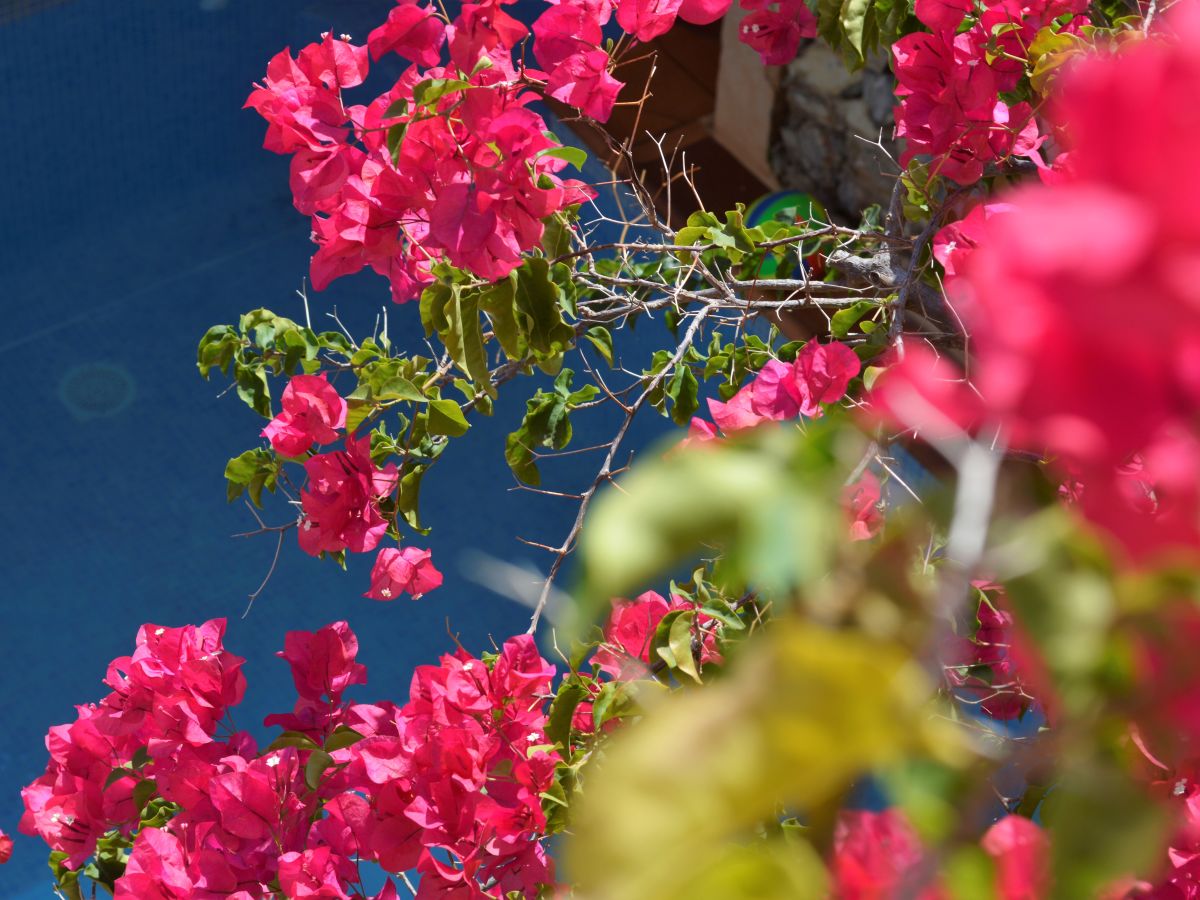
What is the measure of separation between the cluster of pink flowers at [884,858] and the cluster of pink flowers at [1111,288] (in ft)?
0.32

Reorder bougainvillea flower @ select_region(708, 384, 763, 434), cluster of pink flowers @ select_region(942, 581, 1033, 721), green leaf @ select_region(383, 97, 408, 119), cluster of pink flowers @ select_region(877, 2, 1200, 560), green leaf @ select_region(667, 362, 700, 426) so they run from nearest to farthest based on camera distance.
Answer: cluster of pink flowers @ select_region(877, 2, 1200, 560) → green leaf @ select_region(383, 97, 408, 119) → cluster of pink flowers @ select_region(942, 581, 1033, 721) → bougainvillea flower @ select_region(708, 384, 763, 434) → green leaf @ select_region(667, 362, 700, 426)

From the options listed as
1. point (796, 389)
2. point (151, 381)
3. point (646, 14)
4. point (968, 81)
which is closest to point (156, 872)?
point (796, 389)

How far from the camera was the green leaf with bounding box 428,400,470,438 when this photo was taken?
84cm

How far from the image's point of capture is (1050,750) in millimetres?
204

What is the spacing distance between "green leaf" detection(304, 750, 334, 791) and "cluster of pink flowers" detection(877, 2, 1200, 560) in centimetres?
76

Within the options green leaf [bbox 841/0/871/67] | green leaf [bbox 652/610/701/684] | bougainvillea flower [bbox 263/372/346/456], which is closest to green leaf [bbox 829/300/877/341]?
green leaf [bbox 841/0/871/67]

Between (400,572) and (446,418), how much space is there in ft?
0.72

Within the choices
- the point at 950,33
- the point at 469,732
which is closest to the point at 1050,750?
the point at 469,732

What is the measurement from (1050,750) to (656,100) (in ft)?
9.39

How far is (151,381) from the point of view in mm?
2643

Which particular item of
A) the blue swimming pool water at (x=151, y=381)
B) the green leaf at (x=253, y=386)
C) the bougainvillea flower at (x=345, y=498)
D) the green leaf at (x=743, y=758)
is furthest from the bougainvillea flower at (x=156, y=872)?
the blue swimming pool water at (x=151, y=381)

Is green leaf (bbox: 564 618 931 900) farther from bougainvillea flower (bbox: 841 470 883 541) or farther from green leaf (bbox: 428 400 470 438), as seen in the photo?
green leaf (bbox: 428 400 470 438)

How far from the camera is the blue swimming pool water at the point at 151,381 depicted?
233 cm

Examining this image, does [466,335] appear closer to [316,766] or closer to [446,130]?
[446,130]
